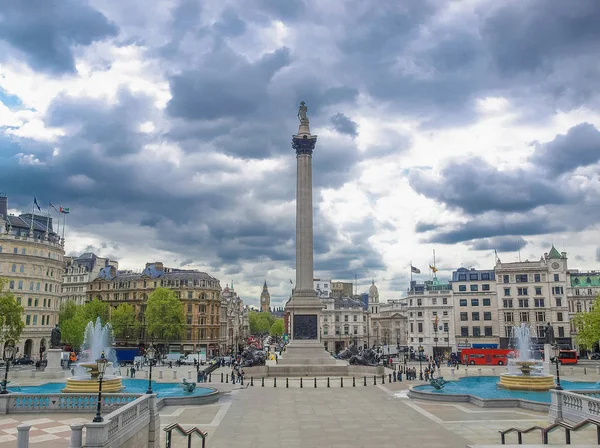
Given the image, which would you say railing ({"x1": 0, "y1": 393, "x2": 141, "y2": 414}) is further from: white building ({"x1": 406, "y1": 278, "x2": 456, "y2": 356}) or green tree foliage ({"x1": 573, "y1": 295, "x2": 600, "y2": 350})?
white building ({"x1": 406, "y1": 278, "x2": 456, "y2": 356})

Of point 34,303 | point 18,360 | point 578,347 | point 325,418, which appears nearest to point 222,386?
point 325,418

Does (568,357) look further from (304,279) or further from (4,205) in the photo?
(4,205)

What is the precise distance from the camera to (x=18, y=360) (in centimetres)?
6956

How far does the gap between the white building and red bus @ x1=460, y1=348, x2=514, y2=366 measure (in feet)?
86.3

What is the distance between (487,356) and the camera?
242ft

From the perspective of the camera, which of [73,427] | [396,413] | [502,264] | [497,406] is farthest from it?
[502,264]

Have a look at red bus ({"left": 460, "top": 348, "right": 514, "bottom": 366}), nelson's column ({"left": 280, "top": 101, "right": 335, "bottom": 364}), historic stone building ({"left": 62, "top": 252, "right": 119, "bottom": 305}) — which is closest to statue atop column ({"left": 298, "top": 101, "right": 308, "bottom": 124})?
nelson's column ({"left": 280, "top": 101, "right": 335, "bottom": 364})

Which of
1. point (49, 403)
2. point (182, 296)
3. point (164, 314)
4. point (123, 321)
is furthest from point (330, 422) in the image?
point (123, 321)

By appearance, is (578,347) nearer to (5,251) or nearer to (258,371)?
(258,371)

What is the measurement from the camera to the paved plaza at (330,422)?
21469 millimetres

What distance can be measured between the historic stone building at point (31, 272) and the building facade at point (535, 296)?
80512 millimetres

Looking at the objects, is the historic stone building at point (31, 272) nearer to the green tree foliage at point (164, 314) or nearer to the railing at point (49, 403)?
the green tree foliage at point (164, 314)

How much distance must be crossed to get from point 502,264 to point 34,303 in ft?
273

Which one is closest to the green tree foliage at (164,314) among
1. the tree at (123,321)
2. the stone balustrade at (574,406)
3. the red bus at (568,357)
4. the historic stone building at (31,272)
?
the tree at (123,321)
